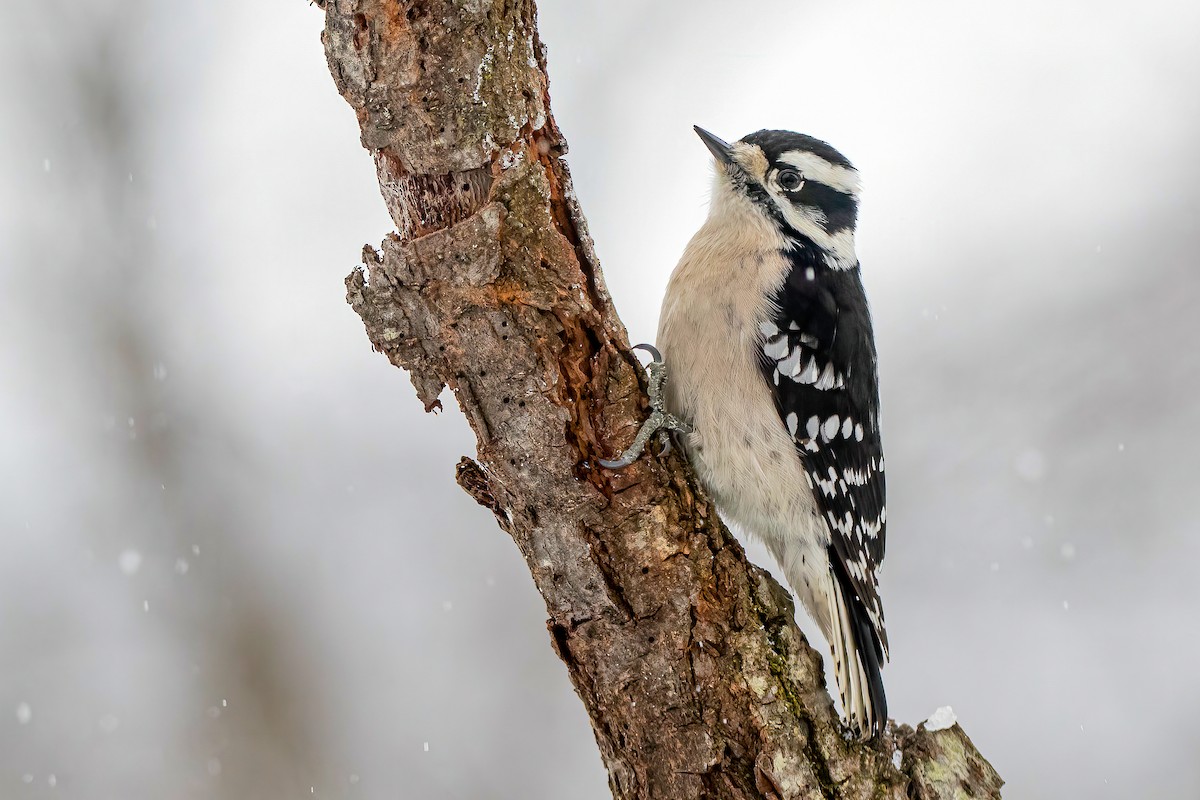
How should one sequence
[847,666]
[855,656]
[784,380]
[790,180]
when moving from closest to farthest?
[847,666]
[855,656]
[784,380]
[790,180]

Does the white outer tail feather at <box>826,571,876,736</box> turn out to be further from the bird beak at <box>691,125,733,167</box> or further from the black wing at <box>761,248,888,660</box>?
the bird beak at <box>691,125,733,167</box>

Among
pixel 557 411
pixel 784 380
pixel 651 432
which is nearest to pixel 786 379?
pixel 784 380

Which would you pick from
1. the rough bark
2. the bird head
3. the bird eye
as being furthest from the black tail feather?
the bird eye

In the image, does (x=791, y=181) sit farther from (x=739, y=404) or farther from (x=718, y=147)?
(x=739, y=404)

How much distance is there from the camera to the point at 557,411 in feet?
7.07

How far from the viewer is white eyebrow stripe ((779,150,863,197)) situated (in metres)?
3.31

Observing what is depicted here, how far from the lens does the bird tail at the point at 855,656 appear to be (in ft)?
8.03

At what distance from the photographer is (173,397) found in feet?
18.0

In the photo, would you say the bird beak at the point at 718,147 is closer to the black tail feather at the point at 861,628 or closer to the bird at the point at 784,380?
the bird at the point at 784,380

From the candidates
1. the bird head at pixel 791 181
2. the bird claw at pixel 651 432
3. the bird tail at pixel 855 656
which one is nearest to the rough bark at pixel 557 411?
the bird claw at pixel 651 432

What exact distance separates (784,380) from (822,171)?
2.77 feet

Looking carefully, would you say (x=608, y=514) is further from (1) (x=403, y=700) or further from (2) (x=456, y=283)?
(1) (x=403, y=700)

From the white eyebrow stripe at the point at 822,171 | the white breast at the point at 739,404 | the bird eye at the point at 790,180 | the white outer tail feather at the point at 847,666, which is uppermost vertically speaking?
the white eyebrow stripe at the point at 822,171

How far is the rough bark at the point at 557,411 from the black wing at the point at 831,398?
0.84 m
